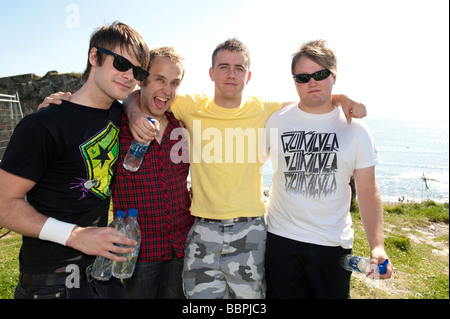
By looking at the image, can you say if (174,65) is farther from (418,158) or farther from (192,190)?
(418,158)

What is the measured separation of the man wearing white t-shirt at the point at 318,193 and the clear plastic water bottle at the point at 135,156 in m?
1.57

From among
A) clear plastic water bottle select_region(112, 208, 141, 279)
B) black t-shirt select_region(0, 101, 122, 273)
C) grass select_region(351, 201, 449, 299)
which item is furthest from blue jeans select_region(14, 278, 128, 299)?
grass select_region(351, 201, 449, 299)

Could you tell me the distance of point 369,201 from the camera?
3.41m

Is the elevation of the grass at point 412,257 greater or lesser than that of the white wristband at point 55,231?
lesser

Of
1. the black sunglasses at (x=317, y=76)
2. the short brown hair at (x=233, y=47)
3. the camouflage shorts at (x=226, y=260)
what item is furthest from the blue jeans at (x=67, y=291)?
the black sunglasses at (x=317, y=76)

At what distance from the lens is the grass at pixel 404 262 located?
651cm

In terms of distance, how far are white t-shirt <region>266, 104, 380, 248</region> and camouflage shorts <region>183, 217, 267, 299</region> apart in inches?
12.7

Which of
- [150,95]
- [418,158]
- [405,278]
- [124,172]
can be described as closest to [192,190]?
[124,172]

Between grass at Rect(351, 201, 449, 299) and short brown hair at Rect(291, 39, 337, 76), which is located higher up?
short brown hair at Rect(291, 39, 337, 76)

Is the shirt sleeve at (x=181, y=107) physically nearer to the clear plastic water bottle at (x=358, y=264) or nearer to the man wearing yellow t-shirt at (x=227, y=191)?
the man wearing yellow t-shirt at (x=227, y=191)

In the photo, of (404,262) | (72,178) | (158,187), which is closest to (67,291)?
(72,178)

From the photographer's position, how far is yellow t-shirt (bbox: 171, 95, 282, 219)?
349cm

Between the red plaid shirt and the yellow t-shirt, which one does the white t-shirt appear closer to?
the yellow t-shirt

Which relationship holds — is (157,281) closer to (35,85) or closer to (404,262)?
(404,262)
